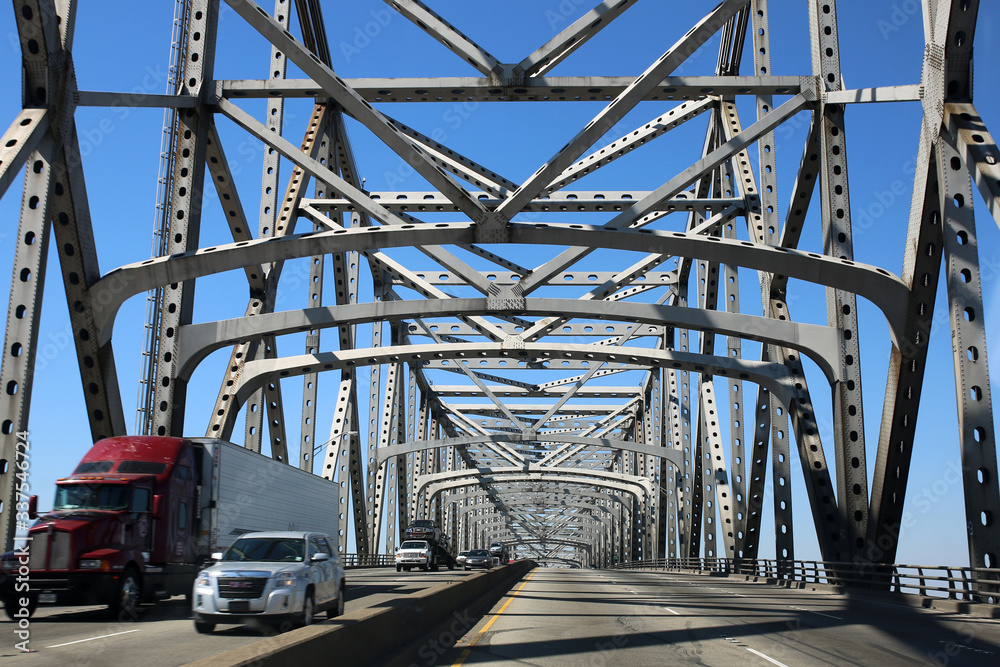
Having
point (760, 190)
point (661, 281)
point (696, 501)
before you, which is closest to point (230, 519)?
point (760, 190)

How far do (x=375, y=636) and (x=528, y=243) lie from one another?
1215cm

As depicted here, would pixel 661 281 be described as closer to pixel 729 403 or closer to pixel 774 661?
pixel 729 403

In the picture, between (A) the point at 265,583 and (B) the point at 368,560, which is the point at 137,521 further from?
(B) the point at 368,560

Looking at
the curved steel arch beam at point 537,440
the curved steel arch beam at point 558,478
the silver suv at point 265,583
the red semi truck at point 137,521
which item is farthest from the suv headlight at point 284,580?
the curved steel arch beam at point 558,478

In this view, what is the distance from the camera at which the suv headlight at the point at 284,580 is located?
12539 millimetres

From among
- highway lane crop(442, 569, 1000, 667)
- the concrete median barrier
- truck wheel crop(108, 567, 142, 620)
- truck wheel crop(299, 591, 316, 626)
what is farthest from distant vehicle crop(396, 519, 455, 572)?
truck wheel crop(299, 591, 316, 626)

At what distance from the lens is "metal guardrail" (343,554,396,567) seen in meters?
43.6

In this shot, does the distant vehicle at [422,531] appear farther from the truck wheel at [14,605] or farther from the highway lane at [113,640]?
the truck wheel at [14,605]

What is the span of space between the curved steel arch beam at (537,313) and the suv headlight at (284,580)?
1044 cm

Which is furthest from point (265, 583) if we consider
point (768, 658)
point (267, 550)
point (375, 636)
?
point (768, 658)

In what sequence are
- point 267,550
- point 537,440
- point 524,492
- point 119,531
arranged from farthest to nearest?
point 524,492
point 537,440
point 119,531
point 267,550

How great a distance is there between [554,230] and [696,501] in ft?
74.3

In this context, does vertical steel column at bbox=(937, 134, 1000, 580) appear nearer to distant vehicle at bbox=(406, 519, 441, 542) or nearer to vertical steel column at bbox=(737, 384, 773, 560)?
vertical steel column at bbox=(737, 384, 773, 560)

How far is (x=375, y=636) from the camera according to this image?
8.71 meters
